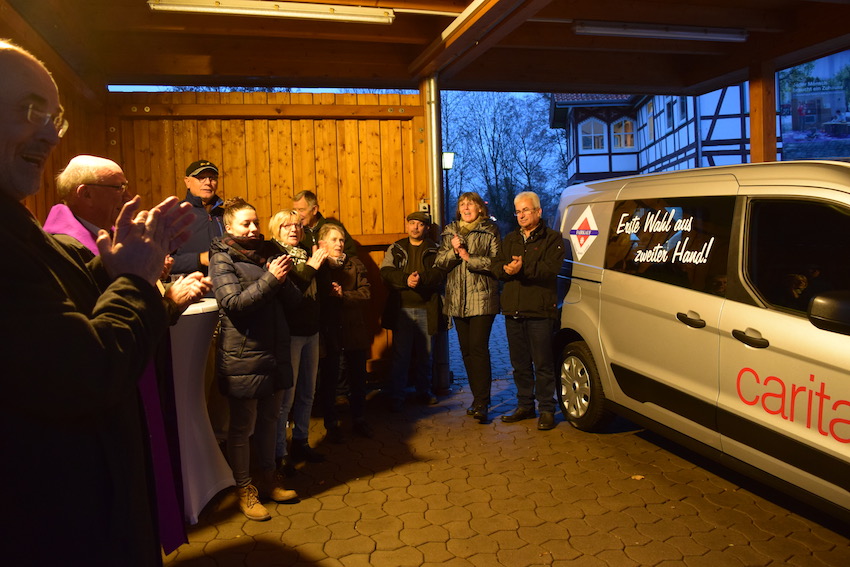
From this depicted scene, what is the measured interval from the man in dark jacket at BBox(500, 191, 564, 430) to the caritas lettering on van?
2101 mm

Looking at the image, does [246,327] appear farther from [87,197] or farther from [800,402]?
[800,402]

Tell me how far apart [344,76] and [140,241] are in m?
6.18

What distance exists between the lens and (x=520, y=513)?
13.4ft

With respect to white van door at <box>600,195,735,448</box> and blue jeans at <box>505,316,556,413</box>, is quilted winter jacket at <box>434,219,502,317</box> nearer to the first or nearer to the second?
blue jeans at <box>505,316,556,413</box>

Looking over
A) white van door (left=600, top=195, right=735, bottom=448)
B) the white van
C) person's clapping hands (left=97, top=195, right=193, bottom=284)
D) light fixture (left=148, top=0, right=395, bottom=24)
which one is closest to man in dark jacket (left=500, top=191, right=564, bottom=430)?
the white van

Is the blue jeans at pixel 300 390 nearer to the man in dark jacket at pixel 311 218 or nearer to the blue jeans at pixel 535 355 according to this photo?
the man in dark jacket at pixel 311 218

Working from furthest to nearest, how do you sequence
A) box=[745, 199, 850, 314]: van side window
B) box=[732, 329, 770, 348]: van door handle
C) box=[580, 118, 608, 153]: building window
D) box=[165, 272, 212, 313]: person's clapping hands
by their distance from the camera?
box=[580, 118, 608, 153]: building window → box=[745, 199, 850, 314]: van side window → box=[732, 329, 770, 348]: van door handle → box=[165, 272, 212, 313]: person's clapping hands

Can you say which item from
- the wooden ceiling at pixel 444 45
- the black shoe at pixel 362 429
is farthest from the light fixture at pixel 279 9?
the black shoe at pixel 362 429

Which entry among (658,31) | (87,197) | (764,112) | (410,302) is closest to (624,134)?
(764,112)

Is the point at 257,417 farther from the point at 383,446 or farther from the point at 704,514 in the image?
the point at 704,514

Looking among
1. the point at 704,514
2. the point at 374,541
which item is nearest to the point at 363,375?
the point at 374,541

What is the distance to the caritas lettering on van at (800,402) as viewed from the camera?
313 cm

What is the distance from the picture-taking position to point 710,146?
917 inches

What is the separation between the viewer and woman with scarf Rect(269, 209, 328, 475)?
459cm
